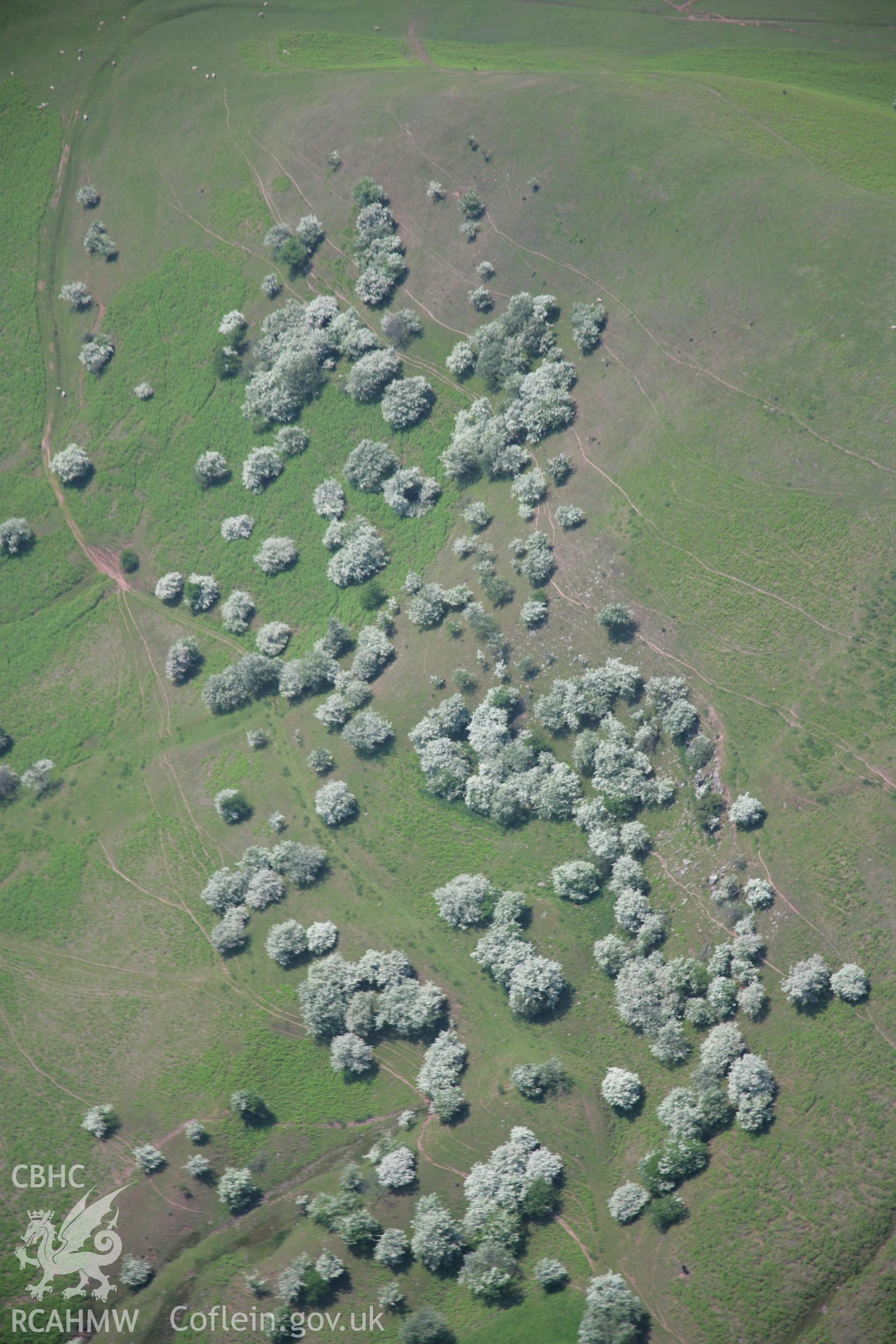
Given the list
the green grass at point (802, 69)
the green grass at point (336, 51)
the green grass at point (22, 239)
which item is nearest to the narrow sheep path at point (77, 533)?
the green grass at point (22, 239)

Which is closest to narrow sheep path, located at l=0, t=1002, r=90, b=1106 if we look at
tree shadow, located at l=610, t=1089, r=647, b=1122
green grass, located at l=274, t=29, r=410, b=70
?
tree shadow, located at l=610, t=1089, r=647, b=1122

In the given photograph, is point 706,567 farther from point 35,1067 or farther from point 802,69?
point 35,1067

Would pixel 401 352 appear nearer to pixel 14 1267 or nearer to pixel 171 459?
pixel 171 459

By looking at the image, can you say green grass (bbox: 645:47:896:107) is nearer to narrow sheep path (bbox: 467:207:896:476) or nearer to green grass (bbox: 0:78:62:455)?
narrow sheep path (bbox: 467:207:896:476)

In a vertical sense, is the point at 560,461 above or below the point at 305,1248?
above

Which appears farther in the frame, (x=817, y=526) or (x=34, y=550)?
(x=34, y=550)

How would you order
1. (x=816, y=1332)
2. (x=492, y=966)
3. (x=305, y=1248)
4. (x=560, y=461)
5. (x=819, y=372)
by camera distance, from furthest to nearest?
(x=560, y=461), (x=819, y=372), (x=492, y=966), (x=305, y=1248), (x=816, y=1332)

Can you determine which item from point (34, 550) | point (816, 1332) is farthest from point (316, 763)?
point (816, 1332)

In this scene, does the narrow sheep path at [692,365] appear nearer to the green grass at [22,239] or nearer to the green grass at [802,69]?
the green grass at [802,69]

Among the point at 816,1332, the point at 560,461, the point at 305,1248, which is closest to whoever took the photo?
the point at 816,1332
